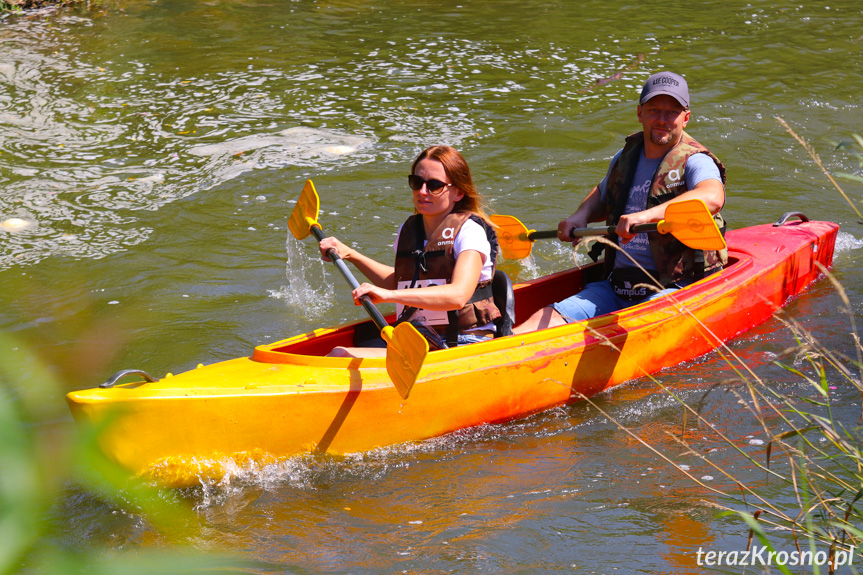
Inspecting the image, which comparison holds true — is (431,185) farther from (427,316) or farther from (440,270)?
(427,316)

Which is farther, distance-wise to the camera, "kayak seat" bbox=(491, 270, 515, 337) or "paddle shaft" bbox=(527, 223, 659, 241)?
"paddle shaft" bbox=(527, 223, 659, 241)

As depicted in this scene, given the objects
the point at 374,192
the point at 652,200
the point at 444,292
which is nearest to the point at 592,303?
the point at 652,200

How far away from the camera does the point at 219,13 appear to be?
11.6m

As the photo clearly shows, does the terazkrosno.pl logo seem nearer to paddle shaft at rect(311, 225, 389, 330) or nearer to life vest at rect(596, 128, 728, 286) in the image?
paddle shaft at rect(311, 225, 389, 330)

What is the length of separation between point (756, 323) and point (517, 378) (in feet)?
5.66

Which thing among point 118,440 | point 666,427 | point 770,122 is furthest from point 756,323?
point 118,440

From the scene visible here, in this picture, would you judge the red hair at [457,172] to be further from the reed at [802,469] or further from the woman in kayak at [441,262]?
the reed at [802,469]

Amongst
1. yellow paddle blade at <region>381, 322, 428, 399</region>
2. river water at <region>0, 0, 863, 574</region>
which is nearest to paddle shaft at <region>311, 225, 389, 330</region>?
yellow paddle blade at <region>381, 322, 428, 399</region>

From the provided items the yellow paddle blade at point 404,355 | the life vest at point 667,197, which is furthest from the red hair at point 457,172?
the life vest at point 667,197

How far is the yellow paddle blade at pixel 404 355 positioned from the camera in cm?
302

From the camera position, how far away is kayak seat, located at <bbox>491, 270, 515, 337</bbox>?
364 centimetres

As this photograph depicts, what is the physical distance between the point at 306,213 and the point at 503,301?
118 centimetres

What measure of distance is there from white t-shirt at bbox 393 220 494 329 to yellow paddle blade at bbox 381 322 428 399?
41 centimetres

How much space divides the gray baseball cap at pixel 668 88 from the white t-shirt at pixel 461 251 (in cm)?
111
